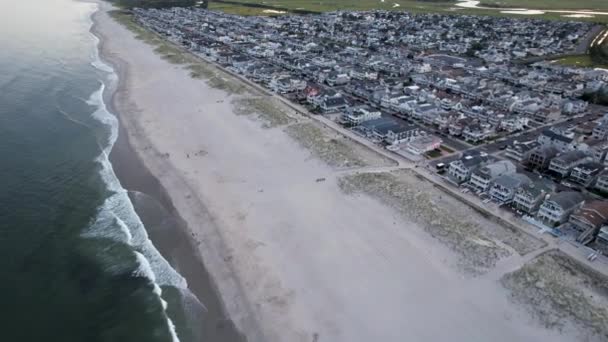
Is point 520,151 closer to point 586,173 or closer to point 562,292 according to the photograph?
point 586,173

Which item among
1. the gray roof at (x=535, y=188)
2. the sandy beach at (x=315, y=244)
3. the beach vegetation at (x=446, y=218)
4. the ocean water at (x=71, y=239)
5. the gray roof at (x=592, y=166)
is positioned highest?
the gray roof at (x=592, y=166)

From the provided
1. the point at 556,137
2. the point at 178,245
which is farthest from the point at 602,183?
the point at 178,245

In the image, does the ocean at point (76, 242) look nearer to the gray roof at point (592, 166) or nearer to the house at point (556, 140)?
the gray roof at point (592, 166)

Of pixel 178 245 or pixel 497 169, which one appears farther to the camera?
pixel 497 169

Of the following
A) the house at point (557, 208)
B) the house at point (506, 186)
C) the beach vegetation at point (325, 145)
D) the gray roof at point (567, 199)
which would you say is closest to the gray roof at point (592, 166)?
the gray roof at point (567, 199)

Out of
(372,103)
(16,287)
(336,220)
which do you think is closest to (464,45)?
(372,103)

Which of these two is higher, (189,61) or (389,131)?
(389,131)

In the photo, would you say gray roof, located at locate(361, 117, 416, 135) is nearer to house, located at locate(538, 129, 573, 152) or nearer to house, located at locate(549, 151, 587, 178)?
house, located at locate(538, 129, 573, 152)
